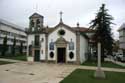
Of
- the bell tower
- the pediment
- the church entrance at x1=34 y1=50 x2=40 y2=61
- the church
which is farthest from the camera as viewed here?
the bell tower

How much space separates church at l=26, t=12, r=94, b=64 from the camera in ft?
90.8

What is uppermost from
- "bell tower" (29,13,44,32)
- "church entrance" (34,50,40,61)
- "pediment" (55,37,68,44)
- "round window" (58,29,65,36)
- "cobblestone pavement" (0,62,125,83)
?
"bell tower" (29,13,44,32)

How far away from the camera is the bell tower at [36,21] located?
102 feet

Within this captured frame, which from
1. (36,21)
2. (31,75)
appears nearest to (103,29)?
(36,21)

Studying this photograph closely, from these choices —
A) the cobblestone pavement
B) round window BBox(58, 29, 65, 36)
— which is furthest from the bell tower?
the cobblestone pavement

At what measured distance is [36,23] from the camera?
31078mm

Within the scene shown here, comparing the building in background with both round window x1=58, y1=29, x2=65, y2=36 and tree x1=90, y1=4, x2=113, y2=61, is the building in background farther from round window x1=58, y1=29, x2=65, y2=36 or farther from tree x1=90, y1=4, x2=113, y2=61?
tree x1=90, y1=4, x2=113, y2=61

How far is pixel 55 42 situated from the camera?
94.0 ft

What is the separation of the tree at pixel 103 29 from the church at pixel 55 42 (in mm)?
5368

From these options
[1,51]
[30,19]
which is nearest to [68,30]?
[30,19]

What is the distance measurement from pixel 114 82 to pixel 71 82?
10.1 feet

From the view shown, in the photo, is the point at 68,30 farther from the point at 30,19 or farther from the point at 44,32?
the point at 30,19

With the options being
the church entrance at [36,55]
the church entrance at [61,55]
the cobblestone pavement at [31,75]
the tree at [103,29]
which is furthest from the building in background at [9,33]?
the cobblestone pavement at [31,75]

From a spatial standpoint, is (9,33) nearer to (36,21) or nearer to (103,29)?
(36,21)
